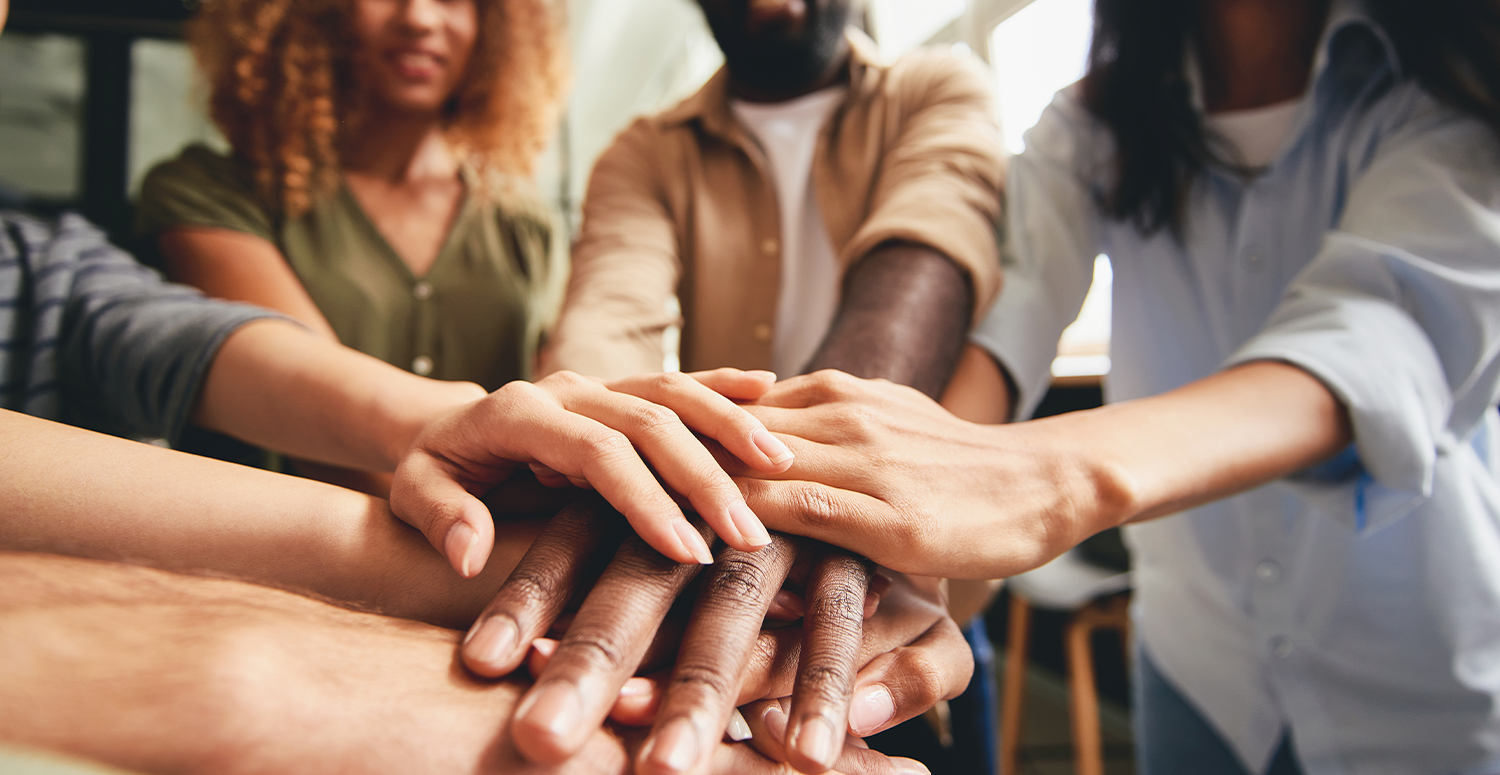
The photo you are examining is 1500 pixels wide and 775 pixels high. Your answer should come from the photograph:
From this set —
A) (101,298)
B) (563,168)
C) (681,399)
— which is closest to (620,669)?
(681,399)

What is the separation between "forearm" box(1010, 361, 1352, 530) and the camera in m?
0.51

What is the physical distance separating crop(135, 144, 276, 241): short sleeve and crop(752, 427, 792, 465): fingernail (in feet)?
2.79

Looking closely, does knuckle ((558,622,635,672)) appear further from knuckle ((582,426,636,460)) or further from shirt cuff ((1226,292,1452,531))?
shirt cuff ((1226,292,1452,531))

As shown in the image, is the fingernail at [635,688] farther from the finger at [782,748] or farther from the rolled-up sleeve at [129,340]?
the rolled-up sleeve at [129,340]

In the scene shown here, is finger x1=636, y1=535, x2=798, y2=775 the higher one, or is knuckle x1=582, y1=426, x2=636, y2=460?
knuckle x1=582, y1=426, x2=636, y2=460

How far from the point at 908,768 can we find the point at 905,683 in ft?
0.15

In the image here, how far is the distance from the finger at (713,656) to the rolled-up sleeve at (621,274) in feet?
1.31

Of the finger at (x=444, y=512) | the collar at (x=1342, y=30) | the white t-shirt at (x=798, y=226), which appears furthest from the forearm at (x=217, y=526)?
the collar at (x=1342, y=30)

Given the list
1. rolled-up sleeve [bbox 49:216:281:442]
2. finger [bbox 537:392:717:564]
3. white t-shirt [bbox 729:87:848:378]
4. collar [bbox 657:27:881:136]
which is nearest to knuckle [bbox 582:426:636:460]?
finger [bbox 537:392:717:564]

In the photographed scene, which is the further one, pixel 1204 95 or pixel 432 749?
pixel 1204 95

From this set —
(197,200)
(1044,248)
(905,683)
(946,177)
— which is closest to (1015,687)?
(1044,248)

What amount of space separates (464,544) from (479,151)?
99cm

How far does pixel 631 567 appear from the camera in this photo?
1.29 ft

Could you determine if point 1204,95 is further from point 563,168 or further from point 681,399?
point 563,168
